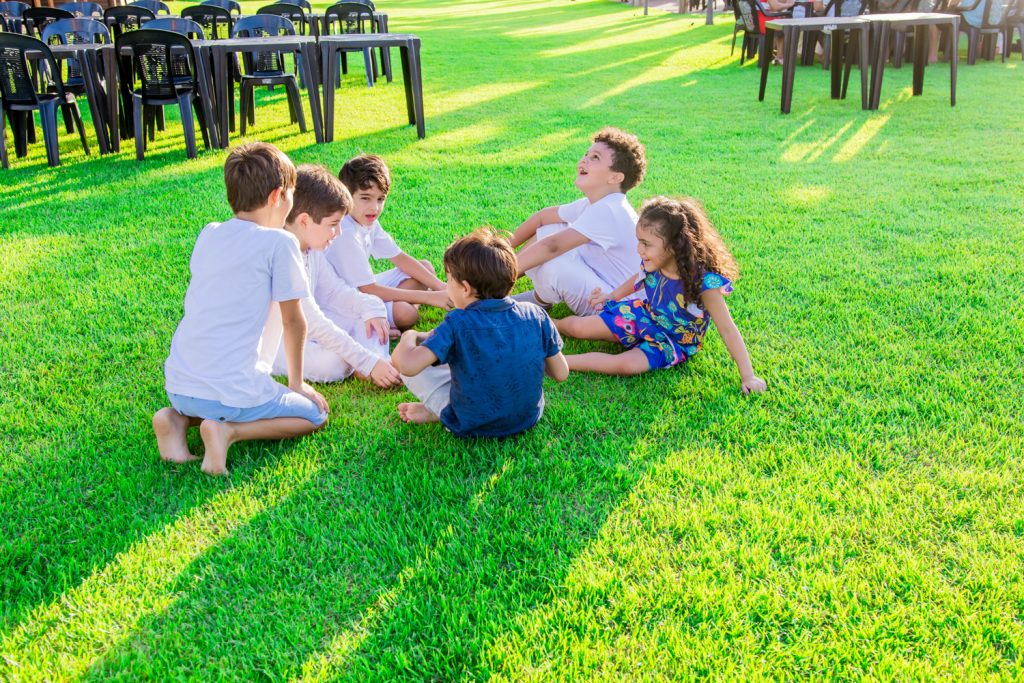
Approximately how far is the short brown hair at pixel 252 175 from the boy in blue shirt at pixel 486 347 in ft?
2.00

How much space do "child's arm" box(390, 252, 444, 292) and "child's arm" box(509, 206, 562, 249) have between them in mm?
575

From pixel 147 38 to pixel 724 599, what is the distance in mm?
6764

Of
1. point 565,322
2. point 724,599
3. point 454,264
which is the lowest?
point 724,599

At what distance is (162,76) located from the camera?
22.5 feet

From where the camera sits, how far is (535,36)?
1767 cm

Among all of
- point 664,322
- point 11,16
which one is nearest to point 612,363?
point 664,322

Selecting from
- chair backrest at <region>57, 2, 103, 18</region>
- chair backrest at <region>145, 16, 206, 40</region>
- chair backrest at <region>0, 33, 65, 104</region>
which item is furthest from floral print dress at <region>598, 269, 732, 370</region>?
chair backrest at <region>57, 2, 103, 18</region>

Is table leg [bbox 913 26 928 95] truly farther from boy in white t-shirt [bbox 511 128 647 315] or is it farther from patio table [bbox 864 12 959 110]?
boy in white t-shirt [bbox 511 128 647 315]

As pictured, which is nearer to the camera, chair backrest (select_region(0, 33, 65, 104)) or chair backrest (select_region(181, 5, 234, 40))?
chair backrest (select_region(0, 33, 65, 104))

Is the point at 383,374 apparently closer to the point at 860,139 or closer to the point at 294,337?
the point at 294,337

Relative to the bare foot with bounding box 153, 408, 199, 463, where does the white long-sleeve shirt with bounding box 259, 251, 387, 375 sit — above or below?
above

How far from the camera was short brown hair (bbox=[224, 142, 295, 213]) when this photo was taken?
246 centimetres

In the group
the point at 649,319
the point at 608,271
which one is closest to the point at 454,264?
the point at 649,319

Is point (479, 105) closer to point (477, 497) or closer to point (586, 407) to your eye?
point (586, 407)
